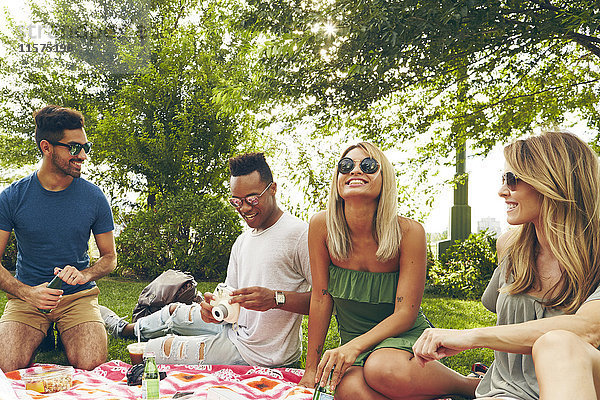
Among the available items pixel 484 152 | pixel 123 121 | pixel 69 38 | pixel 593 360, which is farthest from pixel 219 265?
pixel 69 38

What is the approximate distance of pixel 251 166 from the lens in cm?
414

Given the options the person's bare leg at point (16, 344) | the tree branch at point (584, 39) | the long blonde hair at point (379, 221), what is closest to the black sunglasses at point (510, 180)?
the long blonde hair at point (379, 221)

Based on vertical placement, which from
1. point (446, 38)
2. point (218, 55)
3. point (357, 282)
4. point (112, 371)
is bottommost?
point (112, 371)

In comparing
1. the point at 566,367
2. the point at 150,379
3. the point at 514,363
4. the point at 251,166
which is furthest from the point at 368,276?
the point at 566,367

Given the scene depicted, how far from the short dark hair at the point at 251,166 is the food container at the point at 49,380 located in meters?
1.86

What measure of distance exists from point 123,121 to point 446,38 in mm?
8724

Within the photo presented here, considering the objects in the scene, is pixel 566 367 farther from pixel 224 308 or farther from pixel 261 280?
pixel 261 280

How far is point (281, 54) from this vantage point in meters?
8.11

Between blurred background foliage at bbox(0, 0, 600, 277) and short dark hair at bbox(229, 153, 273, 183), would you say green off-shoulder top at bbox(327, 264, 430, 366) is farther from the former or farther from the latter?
blurred background foliage at bbox(0, 0, 600, 277)

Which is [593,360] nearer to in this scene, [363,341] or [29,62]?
[363,341]

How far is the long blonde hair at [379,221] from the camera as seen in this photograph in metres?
3.35

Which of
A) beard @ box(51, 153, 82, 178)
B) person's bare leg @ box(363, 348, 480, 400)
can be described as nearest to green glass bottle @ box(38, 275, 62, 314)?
beard @ box(51, 153, 82, 178)

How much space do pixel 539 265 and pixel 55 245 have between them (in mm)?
3779

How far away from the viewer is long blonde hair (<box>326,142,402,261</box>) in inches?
132
